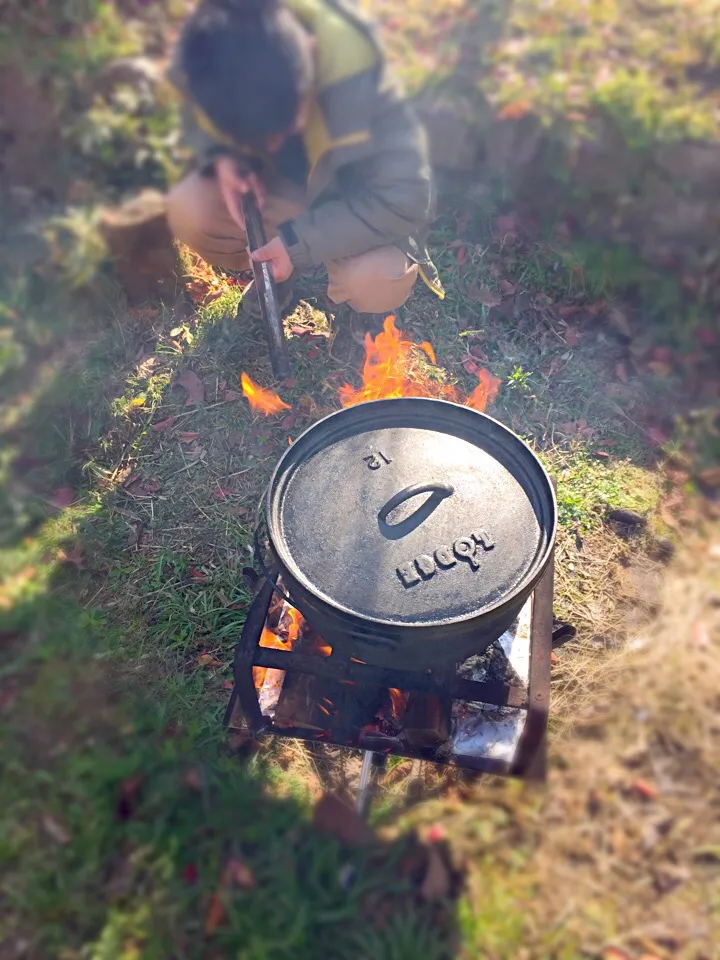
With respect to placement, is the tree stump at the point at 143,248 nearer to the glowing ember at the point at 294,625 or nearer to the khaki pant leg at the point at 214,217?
the khaki pant leg at the point at 214,217

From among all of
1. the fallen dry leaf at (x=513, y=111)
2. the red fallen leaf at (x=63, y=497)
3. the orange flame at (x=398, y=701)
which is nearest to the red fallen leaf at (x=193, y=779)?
the orange flame at (x=398, y=701)

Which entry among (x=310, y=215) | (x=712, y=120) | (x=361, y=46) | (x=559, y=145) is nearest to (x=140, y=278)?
(x=310, y=215)

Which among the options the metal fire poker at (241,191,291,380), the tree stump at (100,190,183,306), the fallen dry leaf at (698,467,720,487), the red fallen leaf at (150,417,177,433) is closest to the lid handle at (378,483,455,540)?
the metal fire poker at (241,191,291,380)

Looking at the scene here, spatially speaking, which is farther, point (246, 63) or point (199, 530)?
point (199, 530)

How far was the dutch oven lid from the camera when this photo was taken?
76.5 inches

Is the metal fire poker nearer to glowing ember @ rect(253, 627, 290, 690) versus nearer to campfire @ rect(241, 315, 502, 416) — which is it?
campfire @ rect(241, 315, 502, 416)

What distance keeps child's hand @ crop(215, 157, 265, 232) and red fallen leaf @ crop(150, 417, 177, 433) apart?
4.02 feet

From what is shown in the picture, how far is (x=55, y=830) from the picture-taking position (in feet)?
8.03

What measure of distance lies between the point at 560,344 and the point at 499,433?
1.95 m

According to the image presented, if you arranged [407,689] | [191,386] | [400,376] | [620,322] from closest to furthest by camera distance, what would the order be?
[407,689] < [400,376] < [191,386] < [620,322]

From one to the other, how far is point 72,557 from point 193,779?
128 centimetres

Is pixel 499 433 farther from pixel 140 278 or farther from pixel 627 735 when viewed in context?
pixel 140 278

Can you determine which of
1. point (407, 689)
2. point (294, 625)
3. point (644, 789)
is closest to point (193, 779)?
point (294, 625)

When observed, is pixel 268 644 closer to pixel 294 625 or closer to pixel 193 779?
pixel 294 625
